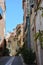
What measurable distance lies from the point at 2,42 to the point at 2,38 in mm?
757

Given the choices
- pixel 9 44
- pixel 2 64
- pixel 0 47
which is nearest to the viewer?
pixel 2 64

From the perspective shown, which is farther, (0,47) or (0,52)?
(0,47)

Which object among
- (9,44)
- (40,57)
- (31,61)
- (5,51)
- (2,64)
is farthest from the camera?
(9,44)

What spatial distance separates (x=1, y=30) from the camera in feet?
132

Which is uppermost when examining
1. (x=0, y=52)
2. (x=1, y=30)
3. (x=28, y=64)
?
(x=28, y=64)

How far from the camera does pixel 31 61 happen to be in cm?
1656

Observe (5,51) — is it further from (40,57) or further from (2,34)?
(40,57)

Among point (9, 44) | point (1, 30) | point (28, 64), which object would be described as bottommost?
point (9, 44)

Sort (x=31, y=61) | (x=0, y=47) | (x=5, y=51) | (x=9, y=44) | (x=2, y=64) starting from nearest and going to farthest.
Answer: (x=31, y=61), (x=2, y=64), (x=5, y=51), (x=0, y=47), (x=9, y=44)

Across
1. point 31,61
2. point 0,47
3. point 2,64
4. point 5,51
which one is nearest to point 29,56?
point 31,61

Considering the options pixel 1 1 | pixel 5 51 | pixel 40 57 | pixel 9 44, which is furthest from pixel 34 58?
pixel 9 44

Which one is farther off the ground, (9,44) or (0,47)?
(0,47)

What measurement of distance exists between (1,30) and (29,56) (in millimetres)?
23887

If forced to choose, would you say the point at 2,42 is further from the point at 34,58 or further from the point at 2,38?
the point at 34,58
